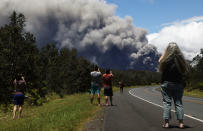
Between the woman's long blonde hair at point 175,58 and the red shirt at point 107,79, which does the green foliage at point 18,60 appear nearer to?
the red shirt at point 107,79

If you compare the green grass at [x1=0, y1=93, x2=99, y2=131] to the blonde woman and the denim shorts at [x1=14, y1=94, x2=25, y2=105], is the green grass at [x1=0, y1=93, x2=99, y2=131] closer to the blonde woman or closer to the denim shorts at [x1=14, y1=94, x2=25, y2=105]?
the denim shorts at [x1=14, y1=94, x2=25, y2=105]

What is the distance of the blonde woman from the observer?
20.0ft

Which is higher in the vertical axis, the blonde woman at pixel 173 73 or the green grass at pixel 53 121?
the blonde woman at pixel 173 73

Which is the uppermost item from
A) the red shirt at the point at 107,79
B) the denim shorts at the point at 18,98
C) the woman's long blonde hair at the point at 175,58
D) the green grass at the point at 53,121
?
the woman's long blonde hair at the point at 175,58

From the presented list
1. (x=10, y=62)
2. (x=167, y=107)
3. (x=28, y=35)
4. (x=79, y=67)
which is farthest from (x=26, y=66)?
(x=79, y=67)

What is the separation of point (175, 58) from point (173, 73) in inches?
15.1

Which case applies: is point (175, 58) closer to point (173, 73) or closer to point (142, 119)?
point (173, 73)

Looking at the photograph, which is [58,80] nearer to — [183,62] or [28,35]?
[28,35]

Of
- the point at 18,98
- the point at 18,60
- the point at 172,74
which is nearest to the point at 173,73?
the point at 172,74

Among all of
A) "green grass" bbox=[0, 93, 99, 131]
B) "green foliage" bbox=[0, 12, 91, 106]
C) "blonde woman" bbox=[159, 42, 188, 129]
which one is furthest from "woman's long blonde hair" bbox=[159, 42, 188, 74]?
"green foliage" bbox=[0, 12, 91, 106]

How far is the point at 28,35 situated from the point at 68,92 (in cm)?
3439

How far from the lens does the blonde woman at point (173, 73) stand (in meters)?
6.09

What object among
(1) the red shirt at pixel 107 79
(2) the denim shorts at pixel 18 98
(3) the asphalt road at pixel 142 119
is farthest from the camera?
(1) the red shirt at pixel 107 79

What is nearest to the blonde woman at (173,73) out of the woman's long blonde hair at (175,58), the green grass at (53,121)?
the woman's long blonde hair at (175,58)
